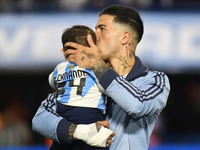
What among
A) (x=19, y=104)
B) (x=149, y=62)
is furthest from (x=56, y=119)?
(x=19, y=104)

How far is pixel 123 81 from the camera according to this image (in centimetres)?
158

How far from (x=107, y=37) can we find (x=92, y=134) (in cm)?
77

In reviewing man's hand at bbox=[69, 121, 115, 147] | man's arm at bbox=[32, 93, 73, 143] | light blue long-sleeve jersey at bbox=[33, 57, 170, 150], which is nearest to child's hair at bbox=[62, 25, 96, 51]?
light blue long-sleeve jersey at bbox=[33, 57, 170, 150]

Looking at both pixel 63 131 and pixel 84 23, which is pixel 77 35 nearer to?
pixel 63 131

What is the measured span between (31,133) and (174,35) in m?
4.14

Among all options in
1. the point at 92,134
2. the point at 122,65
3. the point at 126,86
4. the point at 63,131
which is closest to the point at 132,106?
the point at 126,86

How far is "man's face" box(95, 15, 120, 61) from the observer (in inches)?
78.5

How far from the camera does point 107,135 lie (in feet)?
5.24

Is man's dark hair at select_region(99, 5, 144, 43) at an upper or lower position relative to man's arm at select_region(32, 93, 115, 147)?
upper

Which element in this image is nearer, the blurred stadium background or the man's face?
the man's face

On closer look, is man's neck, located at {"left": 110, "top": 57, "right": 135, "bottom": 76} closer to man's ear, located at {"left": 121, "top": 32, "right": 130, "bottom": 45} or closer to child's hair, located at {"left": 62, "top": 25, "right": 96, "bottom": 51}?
man's ear, located at {"left": 121, "top": 32, "right": 130, "bottom": 45}

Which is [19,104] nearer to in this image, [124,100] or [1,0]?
[1,0]

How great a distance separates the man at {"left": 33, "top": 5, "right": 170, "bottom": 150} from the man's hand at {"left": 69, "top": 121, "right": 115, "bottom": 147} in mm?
56

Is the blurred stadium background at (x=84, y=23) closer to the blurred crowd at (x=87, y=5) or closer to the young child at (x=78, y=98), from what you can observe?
the blurred crowd at (x=87, y=5)
